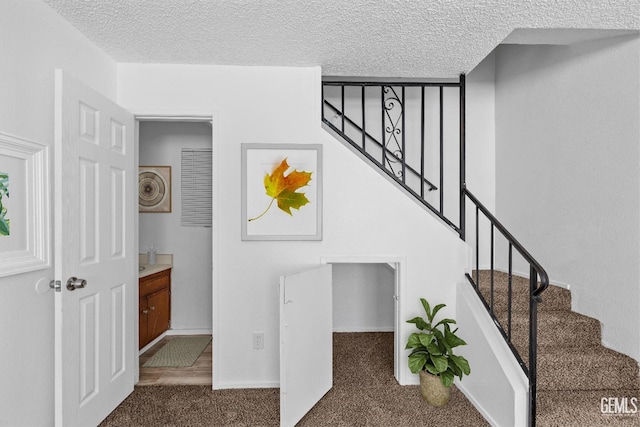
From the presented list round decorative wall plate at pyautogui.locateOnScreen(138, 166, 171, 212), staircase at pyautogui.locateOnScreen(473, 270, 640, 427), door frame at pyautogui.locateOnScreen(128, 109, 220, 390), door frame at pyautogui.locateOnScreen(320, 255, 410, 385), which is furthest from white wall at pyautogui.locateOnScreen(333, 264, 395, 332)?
round decorative wall plate at pyautogui.locateOnScreen(138, 166, 171, 212)

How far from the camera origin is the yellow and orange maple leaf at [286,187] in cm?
291

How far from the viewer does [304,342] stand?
2.50 meters

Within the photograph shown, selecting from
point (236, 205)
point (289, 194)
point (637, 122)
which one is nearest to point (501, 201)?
point (637, 122)

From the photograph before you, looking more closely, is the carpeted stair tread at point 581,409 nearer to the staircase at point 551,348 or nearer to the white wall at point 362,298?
the staircase at point 551,348

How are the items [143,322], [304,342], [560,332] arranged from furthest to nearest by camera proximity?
[143,322] < [560,332] < [304,342]

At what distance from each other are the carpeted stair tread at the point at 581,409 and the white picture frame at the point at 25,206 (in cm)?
274

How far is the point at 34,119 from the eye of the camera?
195 cm

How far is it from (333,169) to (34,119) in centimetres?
182

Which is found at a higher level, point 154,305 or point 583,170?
point 583,170

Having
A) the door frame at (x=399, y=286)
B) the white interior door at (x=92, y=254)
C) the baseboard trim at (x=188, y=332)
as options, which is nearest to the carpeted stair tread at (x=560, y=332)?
the door frame at (x=399, y=286)

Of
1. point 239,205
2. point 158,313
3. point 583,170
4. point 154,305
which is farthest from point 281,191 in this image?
point 583,170

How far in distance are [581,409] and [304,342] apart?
162 centimetres

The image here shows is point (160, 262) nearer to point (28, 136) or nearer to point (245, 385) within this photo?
point (245, 385)

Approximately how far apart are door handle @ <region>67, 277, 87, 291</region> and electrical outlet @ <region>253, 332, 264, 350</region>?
4.10 ft
